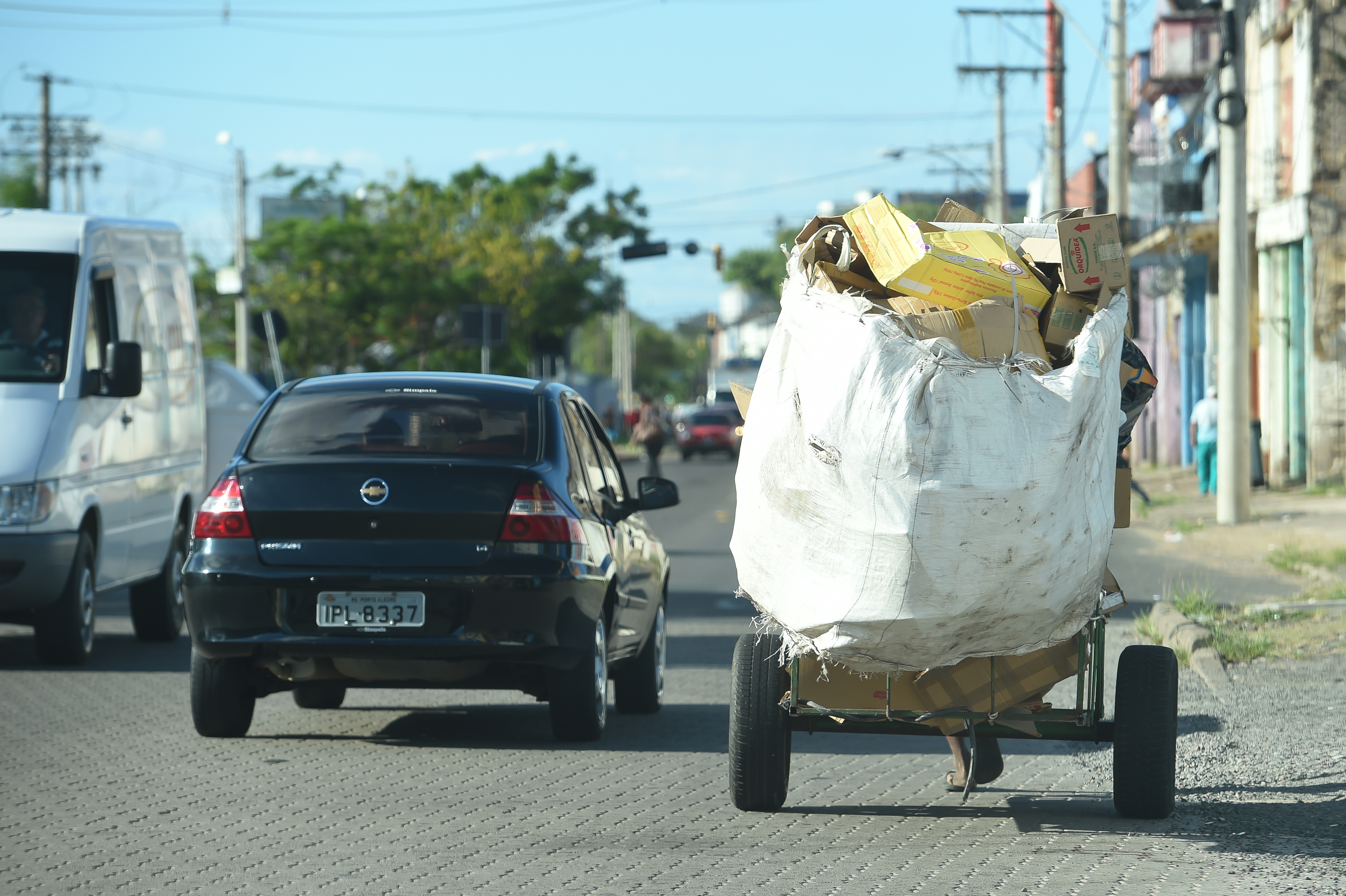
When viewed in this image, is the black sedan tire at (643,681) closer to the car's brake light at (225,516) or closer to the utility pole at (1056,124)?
the car's brake light at (225,516)

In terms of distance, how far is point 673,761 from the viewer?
7113 mm

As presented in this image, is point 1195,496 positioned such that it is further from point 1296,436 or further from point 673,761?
point 673,761

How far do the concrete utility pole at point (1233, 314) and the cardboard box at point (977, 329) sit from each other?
15.2m

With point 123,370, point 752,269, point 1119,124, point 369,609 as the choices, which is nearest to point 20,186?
point 1119,124

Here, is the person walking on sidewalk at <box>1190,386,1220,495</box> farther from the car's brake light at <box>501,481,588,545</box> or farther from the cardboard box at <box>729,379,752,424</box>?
the cardboard box at <box>729,379,752,424</box>

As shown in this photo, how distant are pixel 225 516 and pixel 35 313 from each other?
3.88 m

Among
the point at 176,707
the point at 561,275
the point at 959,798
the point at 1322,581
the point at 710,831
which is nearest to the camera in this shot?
the point at 710,831

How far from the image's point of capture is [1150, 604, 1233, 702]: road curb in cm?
879

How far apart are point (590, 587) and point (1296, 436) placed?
900 inches

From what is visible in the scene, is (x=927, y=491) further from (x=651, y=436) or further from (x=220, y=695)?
(x=651, y=436)

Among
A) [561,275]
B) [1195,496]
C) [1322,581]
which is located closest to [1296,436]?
[1195,496]

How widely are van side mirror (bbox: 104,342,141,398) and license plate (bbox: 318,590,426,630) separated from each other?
376cm

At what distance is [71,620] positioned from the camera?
9875 mm

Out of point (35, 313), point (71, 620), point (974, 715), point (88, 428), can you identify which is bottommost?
point (71, 620)
